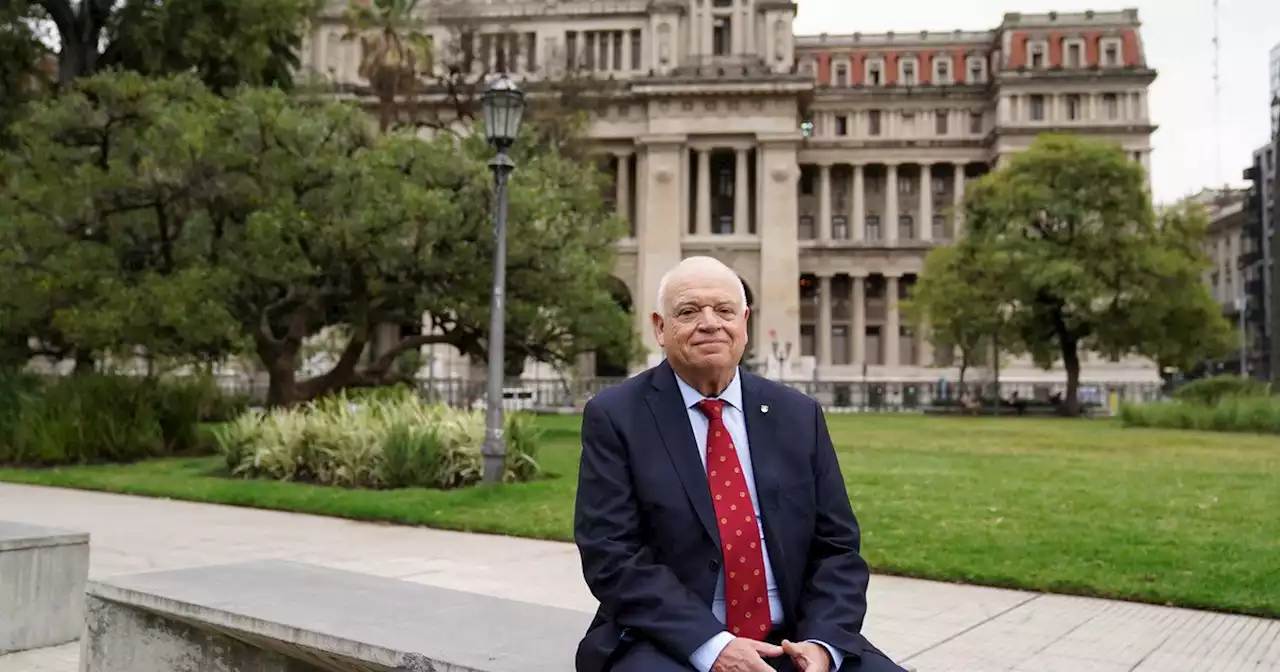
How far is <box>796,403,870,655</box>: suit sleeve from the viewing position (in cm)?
354

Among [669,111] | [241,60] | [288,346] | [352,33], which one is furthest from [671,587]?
[669,111]

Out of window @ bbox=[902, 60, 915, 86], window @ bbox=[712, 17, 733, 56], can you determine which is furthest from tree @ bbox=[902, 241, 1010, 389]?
window @ bbox=[902, 60, 915, 86]

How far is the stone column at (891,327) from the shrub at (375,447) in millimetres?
59577

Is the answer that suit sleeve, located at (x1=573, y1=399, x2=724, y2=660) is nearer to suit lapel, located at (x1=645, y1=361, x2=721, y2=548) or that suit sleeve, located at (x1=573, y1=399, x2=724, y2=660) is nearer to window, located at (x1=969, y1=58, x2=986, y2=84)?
suit lapel, located at (x1=645, y1=361, x2=721, y2=548)

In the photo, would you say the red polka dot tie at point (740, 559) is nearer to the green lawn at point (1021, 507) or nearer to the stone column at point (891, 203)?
the green lawn at point (1021, 507)

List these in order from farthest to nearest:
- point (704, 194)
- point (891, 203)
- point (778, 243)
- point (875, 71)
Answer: point (875, 71), point (891, 203), point (704, 194), point (778, 243)

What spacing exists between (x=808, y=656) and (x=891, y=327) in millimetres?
73550

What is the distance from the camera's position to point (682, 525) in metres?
3.58

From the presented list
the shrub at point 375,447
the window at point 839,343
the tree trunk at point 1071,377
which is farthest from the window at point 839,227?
the shrub at point 375,447

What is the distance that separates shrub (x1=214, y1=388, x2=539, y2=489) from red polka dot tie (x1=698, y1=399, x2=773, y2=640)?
520 inches

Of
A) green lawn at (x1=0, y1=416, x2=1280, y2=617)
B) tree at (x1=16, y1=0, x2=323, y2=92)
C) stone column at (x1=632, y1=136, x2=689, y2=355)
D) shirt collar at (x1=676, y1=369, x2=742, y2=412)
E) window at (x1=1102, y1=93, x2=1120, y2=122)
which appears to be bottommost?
green lawn at (x1=0, y1=416, x2=1280, y2=617)

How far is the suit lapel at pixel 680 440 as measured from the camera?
3.59 meters

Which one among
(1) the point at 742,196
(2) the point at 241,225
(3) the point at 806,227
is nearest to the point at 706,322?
(2) the point at 241,225

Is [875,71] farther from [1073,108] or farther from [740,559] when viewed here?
[740,559]
